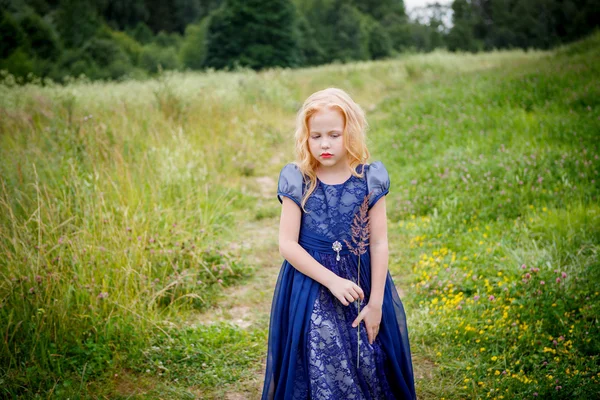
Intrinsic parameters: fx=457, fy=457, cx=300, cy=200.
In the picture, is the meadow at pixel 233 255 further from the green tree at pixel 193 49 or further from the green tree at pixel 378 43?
the green tree at pixel 378 43

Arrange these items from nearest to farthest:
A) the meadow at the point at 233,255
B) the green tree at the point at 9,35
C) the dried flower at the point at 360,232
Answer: the dried flower at the point at 360,232 < the meadow at the point at 233,255 < the green tree at the point at 9,35

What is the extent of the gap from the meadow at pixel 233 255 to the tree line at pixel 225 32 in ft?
38.8

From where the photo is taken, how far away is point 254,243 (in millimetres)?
4836

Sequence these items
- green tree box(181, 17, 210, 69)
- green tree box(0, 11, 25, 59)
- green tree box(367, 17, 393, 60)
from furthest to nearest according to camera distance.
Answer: green tree box(367, 17, 393, 60) → green tree box(181, 17, 210, 69) → green tree box(0, 11, 25, 59)

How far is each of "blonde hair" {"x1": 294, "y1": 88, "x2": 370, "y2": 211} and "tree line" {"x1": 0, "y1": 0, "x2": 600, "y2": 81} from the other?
1498 centimetres

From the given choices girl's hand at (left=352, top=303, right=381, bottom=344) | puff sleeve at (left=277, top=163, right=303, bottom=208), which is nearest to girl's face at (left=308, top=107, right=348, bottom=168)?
puff sleeve at (left=277, top=163, right=303, bottom=208)

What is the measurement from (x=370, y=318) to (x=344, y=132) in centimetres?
87

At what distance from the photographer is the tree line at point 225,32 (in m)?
22.9

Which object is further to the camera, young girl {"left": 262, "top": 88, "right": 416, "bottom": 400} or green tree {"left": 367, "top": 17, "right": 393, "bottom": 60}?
green tree {"left": 367, "top": 17, "right": 393, "bottom": 60}

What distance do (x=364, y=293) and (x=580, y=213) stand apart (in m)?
2.86

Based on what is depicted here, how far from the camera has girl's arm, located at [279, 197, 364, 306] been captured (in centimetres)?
202

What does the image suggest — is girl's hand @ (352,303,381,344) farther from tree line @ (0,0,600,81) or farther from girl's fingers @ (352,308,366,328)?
tree line @ (0,0,600,81)

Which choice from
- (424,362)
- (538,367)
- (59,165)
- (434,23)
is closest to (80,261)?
(59,165)

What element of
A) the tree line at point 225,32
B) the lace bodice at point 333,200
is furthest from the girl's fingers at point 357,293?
the tree line at point 225,32
